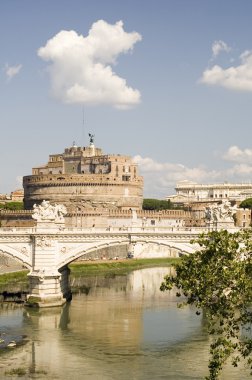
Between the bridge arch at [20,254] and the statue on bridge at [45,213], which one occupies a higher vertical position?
the statue on bridge at [45,213]

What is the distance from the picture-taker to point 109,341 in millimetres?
37031

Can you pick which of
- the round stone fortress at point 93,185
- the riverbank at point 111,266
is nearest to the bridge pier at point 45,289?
the riverbank at point 111,266

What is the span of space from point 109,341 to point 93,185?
6446cm

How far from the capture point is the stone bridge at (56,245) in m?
46.6

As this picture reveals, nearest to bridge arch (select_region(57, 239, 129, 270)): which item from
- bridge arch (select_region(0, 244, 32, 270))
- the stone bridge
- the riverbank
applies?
the stone bridge

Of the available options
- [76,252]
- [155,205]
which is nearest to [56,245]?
[76,252]

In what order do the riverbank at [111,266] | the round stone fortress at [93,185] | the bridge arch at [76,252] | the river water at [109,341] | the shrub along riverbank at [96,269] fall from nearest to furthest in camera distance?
1. the river water at [109,341]
2. the bridge arch at [76,252]
3. the shrub along riverbank at [96,269]
4. the riverbank at [111,266]
5. the round stone fortress at [93,185]

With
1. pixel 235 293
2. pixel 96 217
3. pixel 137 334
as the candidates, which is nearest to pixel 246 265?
pixel 235 293

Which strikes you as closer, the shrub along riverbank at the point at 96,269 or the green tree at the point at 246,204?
the shrub along riverbank at the point at 96,269

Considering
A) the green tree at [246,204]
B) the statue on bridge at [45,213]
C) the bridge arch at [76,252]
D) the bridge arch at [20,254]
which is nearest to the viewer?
the bridge arch at [76,252]

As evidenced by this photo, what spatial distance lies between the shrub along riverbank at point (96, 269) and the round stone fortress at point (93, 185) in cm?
1551

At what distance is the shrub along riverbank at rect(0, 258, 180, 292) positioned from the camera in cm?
6014

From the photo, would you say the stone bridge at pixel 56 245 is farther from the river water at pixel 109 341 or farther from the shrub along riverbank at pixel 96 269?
the shrub along riverbank at pixel 96 269

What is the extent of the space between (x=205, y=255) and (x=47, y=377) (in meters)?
12.9
